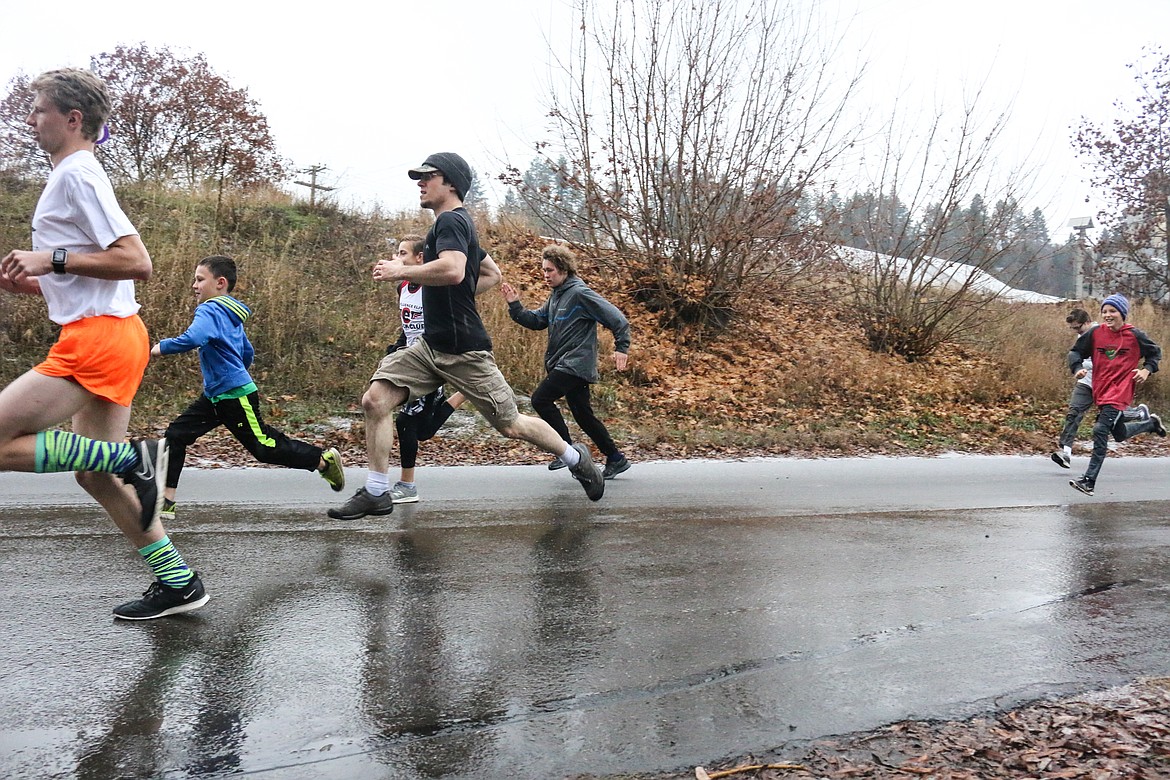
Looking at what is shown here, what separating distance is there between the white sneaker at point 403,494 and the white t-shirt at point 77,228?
10.9 feet

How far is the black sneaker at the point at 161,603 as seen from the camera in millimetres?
3803

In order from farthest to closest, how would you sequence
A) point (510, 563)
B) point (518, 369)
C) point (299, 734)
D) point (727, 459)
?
point (518, 369) → point (727, 459) → point (510, 563) → point (299, 734)

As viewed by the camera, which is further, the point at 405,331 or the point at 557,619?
the point at 405,331

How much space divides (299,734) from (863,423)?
11101 millimetres

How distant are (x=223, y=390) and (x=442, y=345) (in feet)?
4.80

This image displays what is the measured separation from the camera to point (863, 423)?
12.8 metres

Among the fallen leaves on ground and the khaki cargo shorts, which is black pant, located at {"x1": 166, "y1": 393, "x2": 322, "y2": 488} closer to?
the khaki cargo shorts

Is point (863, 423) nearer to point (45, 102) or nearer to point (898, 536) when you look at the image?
point (898, 536)

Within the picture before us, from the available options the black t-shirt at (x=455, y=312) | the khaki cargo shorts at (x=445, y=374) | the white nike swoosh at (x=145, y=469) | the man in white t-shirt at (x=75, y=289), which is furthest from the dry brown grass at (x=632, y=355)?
the man in white t-shirt at (x=75, y=289)

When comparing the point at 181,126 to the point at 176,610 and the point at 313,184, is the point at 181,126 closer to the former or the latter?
the point at 313,184

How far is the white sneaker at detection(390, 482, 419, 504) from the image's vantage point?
21.7 ft

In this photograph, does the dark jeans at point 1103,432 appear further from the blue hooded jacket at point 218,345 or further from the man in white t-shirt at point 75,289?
the man in white t-shirt at point 75,289

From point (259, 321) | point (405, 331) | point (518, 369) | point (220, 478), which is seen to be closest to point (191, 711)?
point (405, 331)

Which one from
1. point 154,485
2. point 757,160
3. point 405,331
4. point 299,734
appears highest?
point 757,160
